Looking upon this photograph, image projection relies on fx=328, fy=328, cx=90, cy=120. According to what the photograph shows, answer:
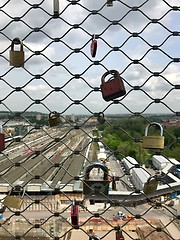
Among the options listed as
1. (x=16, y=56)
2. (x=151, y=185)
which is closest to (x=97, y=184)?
(x=151, y=185)

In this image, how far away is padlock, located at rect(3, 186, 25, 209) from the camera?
776mm

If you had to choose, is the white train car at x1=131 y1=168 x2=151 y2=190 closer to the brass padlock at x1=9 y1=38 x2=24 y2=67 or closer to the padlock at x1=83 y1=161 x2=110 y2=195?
the padlock at x1=83 y1=161 x2=110 y2=195

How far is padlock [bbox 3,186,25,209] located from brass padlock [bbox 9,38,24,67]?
302 millimetres

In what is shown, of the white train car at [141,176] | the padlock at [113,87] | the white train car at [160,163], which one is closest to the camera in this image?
the padlock at [113,87]

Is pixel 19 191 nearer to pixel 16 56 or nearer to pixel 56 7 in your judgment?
pixel 16 56

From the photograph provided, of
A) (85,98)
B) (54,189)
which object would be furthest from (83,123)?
(54,189)

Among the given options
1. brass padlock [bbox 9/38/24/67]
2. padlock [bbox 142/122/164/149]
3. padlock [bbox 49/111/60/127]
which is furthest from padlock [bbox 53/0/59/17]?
padlock [bbox 142/122/164/149]

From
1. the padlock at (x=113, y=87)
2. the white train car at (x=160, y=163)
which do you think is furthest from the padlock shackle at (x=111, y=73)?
the white train car at (x=160, y=163)

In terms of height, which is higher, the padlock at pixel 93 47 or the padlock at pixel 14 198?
the padlock at pixel 93 47

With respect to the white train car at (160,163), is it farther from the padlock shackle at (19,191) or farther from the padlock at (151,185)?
the padlock shackle at (19,191)

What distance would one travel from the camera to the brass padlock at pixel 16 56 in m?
0.79

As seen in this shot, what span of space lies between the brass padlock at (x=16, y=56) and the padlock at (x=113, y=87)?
207mm

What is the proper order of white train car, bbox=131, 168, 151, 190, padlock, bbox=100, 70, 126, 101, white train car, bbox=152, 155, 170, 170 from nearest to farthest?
padlock, bbox=100, 70, 126, 101 → white train car, bbox=152, 155, 170, 170 → white train car, bbox=131, 168, 151, 190

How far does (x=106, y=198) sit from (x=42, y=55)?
388mm
